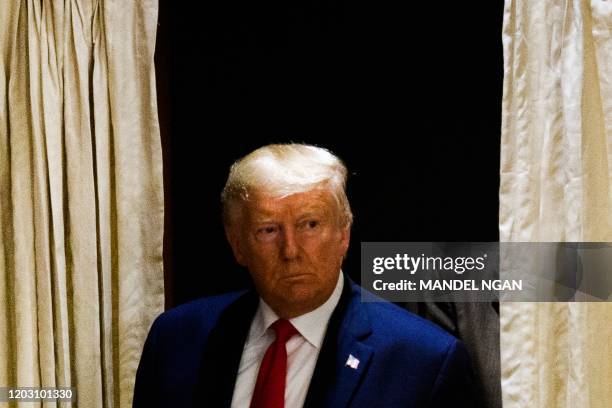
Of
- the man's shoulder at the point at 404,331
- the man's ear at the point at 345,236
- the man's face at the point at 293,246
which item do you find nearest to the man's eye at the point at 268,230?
the man's face at the point at 293,246

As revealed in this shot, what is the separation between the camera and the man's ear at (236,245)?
5.30 feet

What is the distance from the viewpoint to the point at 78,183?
184 centimetres

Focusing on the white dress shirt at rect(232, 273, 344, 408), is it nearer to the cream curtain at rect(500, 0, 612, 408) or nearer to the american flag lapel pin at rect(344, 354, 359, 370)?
the american flag lapel pin at rect(344, 354, 359, 370)

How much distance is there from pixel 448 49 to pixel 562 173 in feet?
1.20

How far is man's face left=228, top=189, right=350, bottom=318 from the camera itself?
1528 mm

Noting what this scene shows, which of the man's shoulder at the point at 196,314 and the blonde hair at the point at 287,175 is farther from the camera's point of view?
the man's shoulder at the point at 196,314

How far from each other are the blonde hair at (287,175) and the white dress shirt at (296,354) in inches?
7.5

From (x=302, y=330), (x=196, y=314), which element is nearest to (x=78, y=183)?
(x=196, y=314)

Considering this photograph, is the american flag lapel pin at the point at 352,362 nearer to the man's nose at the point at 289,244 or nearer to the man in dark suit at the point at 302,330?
the man in dark suit at the point at 302,330

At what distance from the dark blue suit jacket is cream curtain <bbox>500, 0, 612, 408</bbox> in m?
0.17

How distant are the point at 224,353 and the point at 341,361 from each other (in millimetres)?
258

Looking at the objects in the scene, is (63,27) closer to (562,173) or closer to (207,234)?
(207,234)

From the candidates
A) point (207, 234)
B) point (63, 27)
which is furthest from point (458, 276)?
point (63, 27)

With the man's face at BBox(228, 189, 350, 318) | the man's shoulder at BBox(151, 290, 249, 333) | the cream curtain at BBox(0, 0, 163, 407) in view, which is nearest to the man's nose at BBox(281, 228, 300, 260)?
the man's face at BBox(228, 189, 350, 318)
